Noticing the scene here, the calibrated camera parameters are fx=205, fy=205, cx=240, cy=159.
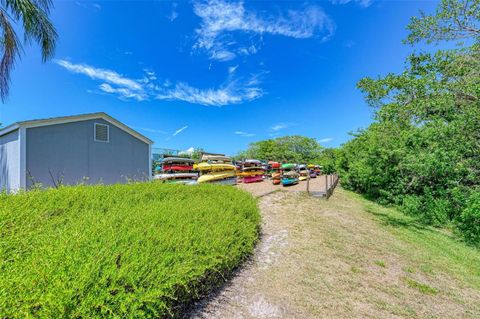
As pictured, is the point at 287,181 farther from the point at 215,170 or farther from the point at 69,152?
the point at 69,152

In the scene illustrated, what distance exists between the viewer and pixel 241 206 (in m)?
3.73

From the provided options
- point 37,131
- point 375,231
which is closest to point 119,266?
point 375,231

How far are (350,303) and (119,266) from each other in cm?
265

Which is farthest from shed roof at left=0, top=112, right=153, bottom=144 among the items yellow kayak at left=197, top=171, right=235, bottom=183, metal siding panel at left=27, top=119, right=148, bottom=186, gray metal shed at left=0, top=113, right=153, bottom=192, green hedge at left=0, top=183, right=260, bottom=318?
green hedge at left=0, top=183, right=260, bottom=318

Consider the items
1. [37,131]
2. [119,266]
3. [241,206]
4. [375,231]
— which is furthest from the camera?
[37,131]

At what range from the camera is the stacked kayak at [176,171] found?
9180 millimetres

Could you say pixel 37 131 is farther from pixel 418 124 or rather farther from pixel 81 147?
pixel 418 124

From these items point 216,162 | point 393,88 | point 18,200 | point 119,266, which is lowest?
point 119,266

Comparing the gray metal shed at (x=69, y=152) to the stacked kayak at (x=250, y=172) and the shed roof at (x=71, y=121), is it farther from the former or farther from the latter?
the stacked kayak at (x=250, y=172)

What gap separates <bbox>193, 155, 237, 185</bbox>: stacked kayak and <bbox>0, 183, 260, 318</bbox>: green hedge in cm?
661

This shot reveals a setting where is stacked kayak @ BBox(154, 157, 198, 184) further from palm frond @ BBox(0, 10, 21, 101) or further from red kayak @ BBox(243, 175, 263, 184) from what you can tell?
palm frond @ BBox(0, 10, 21, 101)

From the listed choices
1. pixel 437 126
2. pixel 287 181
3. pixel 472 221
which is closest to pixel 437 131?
pixel 437 126

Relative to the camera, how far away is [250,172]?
13.2 metres

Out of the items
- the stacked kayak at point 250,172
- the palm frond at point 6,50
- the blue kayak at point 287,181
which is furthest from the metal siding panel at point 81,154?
the blue kayak at point 287,181
